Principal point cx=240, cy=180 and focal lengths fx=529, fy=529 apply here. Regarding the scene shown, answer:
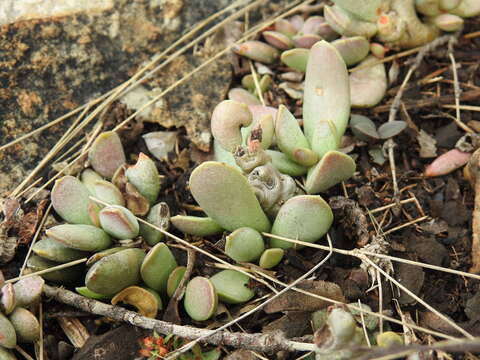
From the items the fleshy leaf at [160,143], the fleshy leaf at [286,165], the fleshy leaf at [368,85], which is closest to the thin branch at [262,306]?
the fleshy leaf at [286,165]

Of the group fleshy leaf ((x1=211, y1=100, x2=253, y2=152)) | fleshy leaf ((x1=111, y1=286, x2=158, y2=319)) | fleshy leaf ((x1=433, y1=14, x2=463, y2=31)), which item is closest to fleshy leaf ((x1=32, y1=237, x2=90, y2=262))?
fleshy leaf ((x1=111, y1=286, x2=158, y2=319))

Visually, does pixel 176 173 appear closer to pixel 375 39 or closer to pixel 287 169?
pixel 287 169

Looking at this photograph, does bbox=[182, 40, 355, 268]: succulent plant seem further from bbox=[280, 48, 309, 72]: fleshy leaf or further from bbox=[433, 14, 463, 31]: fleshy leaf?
bbox=[433, 14, 463, 31]: fleshy leaf

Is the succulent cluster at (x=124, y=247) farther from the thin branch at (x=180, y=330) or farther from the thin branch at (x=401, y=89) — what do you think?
the thin branch at (x=401, y=89)

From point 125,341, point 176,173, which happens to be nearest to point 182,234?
point 176,173

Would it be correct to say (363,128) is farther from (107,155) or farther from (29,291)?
(29,291)

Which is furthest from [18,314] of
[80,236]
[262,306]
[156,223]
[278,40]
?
[278,40]

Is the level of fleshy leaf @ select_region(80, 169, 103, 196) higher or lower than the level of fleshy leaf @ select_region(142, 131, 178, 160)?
higher
